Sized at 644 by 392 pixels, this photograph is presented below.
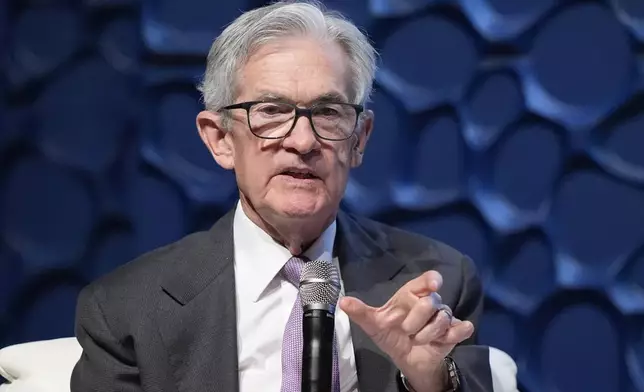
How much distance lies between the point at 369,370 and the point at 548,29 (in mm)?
1057

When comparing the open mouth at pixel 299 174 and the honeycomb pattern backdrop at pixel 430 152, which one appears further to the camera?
the honeycomb pattern backdrop at pixel 430 152

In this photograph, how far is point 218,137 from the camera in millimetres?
1664

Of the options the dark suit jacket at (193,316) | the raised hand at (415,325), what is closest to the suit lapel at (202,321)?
the dark suit jacket at (193,316)

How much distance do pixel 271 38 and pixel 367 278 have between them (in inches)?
19.4

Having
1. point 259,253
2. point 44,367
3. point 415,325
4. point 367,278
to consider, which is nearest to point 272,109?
point 259,253

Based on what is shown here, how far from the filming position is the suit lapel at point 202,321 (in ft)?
4.93

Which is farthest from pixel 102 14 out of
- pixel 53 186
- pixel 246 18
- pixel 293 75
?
pixel 293 75

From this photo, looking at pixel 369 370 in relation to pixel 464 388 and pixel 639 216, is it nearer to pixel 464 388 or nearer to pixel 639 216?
pixel 464 388

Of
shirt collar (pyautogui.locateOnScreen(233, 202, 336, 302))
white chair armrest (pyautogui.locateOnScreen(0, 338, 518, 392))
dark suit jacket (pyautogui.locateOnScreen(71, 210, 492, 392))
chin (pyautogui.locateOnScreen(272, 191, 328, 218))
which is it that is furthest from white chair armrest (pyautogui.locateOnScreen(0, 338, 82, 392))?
chin (pyautogui.locateOnScreen(272, 191, 328, 218))

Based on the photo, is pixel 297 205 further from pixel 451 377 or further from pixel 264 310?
pixel 451 377

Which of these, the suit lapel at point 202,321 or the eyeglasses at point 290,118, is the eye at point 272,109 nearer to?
the eyeglasses at point 290,118

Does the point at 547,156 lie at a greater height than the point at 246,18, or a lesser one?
lesser

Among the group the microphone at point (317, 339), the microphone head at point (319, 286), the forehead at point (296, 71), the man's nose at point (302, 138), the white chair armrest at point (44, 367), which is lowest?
the white chair armrest at point (44, 367)

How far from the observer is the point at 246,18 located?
1.61 metres
